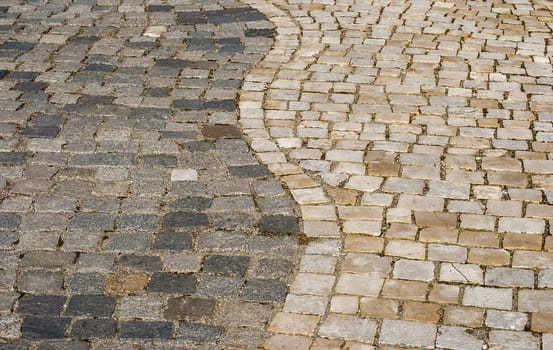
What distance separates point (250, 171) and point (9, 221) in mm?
1596

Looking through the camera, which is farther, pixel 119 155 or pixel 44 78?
pixel 44 78

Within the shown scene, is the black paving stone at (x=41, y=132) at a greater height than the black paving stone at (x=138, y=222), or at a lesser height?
lesser

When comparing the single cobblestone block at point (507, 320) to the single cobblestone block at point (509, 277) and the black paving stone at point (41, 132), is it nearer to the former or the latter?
the single cobblestone block at point (509, 277)

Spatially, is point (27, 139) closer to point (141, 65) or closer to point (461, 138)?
point (141, 65)

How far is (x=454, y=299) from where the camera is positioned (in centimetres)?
532

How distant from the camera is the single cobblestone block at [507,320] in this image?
5102mm

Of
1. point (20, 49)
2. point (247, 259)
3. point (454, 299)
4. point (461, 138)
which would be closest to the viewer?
point (454, 299)

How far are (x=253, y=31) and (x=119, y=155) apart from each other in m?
2.80

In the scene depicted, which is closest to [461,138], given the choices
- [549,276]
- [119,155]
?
Answer: [549,276]

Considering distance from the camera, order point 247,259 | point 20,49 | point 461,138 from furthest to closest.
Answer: point 20,49 < point 461,138 < point 247,259

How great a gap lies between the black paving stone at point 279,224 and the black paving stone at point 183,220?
351 mm

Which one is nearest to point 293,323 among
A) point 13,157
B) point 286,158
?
point 286,158

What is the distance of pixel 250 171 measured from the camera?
6.68 metres

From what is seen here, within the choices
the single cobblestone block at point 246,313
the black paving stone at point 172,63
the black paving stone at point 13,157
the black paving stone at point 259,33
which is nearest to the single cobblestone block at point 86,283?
the single cobblestone block at point 246,313
